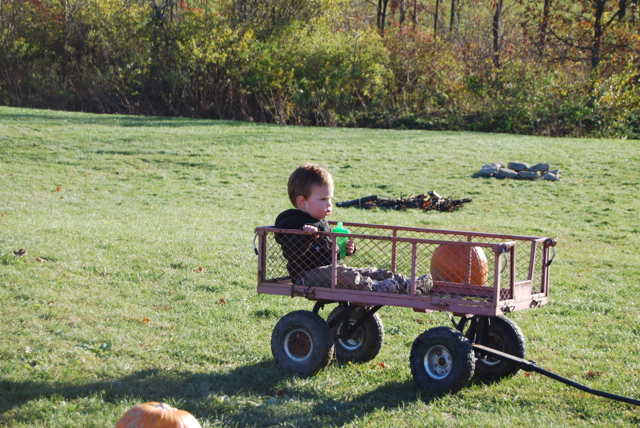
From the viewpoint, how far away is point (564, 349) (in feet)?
18.6

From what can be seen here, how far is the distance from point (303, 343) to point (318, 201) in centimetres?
112

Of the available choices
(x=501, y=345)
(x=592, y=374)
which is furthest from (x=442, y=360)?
(x=592, y=374)

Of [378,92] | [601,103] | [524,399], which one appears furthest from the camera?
[378,92]

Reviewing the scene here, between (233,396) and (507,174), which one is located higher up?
(507,174)

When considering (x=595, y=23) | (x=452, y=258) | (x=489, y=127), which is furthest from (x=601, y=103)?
(x=452, y=258)

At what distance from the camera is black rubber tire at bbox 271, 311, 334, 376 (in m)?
4.73

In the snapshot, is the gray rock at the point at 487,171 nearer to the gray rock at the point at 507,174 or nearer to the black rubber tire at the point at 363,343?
the gray rock at the point at 507,174

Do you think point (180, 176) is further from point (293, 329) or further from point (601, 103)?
point (601, 103)

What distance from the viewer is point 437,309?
429cm

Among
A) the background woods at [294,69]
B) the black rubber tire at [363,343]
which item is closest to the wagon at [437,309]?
the black rubber tire at [363,343]

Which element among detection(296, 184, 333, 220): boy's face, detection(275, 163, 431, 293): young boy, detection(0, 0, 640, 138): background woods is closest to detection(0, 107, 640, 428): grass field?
detection(275, 163, 431, 293): young boy

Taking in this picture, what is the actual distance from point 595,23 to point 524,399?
35.0 m

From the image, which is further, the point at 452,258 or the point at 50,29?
the point at 50,29

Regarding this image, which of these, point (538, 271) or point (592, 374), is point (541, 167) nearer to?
point (538, 271)
